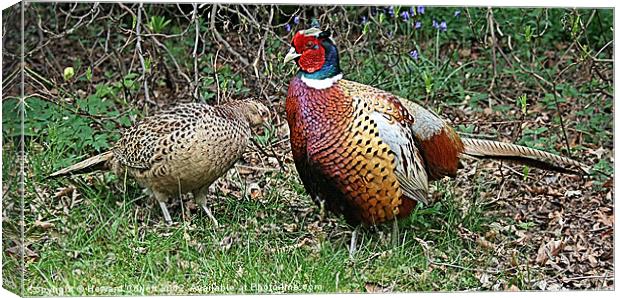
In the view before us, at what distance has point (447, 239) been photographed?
4.66 metres

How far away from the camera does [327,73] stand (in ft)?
14.6

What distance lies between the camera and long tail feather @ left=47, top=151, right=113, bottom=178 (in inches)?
177

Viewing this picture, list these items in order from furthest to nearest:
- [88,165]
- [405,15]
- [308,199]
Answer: [405,15], [308,199], [88,165]

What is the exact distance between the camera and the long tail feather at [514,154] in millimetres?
4688

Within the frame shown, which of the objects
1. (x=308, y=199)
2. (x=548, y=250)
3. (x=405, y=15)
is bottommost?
(x=548, y=250)

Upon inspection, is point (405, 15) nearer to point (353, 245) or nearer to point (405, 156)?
point (405, 156)

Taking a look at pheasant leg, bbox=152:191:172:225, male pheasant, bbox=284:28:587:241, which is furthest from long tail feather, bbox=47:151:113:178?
male pheasant, bbox=284:28:587:241

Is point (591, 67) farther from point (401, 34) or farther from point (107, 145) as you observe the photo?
point (107, 145)

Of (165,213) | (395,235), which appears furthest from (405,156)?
(165,213)

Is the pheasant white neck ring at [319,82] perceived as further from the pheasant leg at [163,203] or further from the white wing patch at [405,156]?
the pheasant leg at [163,203]

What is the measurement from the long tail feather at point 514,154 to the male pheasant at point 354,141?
16 cm

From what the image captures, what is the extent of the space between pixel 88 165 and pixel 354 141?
3.39 ft

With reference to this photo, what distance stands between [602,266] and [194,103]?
177 cm

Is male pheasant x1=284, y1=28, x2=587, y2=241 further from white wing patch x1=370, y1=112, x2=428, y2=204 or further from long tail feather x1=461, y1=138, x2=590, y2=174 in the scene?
long tail feather x1=461, y1=138, x2=590, y2=174
